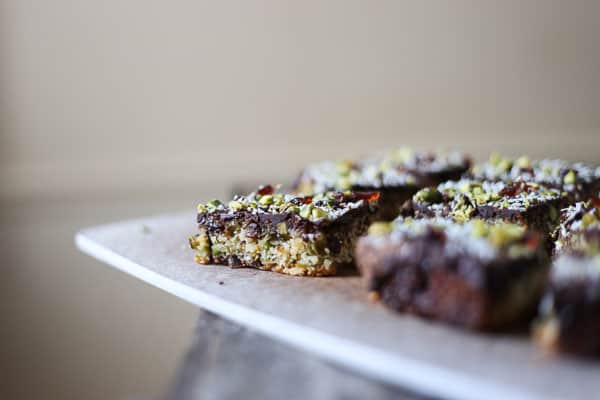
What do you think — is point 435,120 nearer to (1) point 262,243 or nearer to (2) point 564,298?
(1) point 262,243

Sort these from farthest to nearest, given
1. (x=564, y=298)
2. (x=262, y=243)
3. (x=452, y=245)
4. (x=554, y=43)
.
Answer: (x=554, y=43) < (x=262, y=243) < (x=452, y=245) < (x=564, y=298)

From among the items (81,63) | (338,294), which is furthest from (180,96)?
(338,294)

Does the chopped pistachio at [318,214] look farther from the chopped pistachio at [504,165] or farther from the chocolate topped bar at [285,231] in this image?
the chopped pistachio at [504,165]

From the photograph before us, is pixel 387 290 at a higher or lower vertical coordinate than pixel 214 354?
higher

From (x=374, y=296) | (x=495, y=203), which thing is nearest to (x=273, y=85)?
(x=495, y=203)

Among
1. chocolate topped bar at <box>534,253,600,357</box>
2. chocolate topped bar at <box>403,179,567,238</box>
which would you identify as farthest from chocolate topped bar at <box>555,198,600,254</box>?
chocolate topped bar at <box>534,253,600,357</box>

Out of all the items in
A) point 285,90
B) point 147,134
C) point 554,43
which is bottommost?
point 147,134

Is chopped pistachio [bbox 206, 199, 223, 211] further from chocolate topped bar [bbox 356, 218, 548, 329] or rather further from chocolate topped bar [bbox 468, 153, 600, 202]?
chocolate topped bar [bbox 468, 153, 600, 202]
